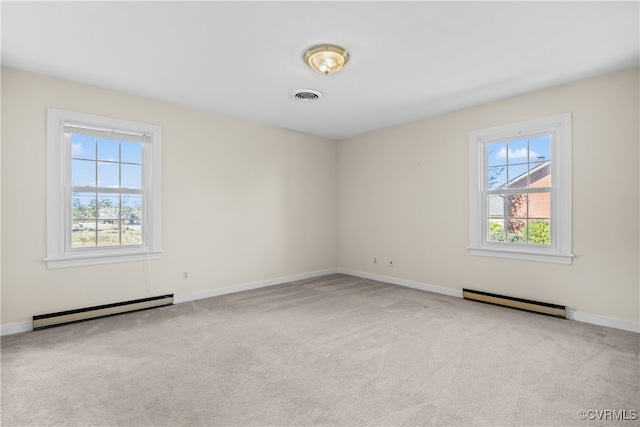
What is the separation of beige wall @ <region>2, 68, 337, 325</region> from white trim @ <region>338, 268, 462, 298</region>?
0.50 metres

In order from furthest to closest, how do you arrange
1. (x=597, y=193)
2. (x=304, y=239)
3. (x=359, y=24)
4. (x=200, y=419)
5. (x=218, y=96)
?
(x=304, y=239) → (x=218, y=96) → (x=597, y=193) → (x=359, y=24) → (x=200, y=419)

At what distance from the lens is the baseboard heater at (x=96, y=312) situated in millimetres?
3410

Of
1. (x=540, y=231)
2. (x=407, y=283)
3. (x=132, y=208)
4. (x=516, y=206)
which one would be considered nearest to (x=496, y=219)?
(x=516, y=206)

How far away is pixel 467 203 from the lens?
181 inches

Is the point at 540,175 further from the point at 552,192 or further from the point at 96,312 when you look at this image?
the point at 96,312

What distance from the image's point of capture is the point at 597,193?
351 cm

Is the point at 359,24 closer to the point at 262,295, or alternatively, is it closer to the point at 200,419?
the point at 200,419

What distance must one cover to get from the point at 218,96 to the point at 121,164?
1.42 metres

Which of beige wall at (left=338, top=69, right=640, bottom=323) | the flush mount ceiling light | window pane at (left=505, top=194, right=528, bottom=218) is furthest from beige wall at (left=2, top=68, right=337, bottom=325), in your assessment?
window pane at (left=505, top=194, right=528, bottom=218)

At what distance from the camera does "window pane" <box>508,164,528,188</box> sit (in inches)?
163

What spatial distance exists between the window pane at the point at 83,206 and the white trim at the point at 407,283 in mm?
4105

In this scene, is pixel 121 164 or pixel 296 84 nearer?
pixel 296 84

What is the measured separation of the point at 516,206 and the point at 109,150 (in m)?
4.99

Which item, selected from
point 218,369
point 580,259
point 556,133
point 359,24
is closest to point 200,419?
point 218,369
